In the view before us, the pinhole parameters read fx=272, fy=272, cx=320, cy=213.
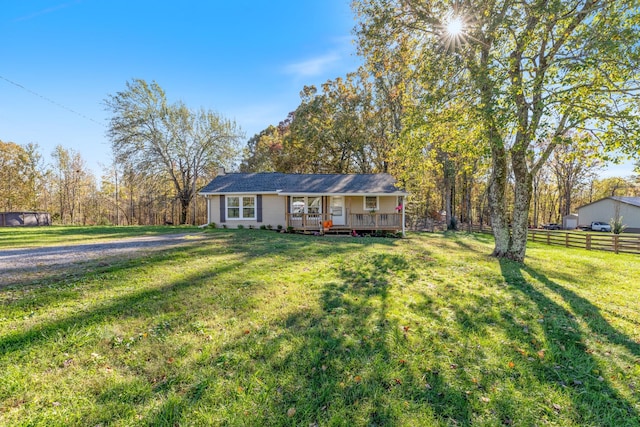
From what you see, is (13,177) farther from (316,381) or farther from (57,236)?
(316,381)

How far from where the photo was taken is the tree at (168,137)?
844 inches

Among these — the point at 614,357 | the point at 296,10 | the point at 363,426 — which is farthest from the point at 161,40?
the point at 614,357

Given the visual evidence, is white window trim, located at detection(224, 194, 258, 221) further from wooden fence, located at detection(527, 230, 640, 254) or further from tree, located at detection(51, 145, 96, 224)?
tree, located at detection(51, 145, 96, 224)

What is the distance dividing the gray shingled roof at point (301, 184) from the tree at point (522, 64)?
296 inches

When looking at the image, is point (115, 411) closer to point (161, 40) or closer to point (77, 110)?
point (161, 40)

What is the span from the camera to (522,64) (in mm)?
8312

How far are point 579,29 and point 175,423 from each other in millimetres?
12096

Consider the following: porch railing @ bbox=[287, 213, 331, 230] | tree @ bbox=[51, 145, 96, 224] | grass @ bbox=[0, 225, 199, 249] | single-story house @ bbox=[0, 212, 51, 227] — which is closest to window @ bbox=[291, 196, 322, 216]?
porch railing @ bbox=[287, 213, 331, 230]

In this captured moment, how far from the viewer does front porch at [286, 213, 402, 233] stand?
15.3 m

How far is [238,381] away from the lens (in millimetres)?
2707

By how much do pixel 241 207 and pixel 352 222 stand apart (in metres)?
6.83

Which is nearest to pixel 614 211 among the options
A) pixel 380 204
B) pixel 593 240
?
pixel 593 240

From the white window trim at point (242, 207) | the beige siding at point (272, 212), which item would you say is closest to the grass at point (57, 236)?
the white window trim at point (242, 207)

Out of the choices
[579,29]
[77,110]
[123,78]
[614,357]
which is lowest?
[614,357]
